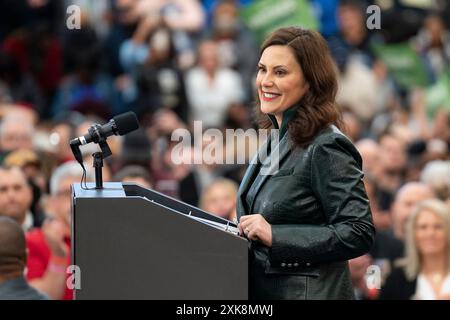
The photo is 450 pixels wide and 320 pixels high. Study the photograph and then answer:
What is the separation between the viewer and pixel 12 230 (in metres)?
5.86

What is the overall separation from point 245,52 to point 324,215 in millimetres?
10013

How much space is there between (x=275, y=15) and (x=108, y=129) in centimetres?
806

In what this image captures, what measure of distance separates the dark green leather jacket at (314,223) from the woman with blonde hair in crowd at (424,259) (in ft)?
12.5

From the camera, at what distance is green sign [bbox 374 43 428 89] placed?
14.2 metres

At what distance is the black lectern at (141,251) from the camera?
14.3ft

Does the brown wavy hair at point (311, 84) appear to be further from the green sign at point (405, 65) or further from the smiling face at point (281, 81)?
the green sign at point (405, 65)

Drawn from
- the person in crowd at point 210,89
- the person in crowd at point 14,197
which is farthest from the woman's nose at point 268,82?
the person in crowd at point 210,89

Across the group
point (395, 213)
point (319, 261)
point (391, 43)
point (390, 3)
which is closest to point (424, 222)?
point (395, 213)

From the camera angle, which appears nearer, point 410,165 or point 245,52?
point 410,165

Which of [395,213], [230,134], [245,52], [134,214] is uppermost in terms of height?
[245,52]

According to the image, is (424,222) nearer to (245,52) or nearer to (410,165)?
(410,165)

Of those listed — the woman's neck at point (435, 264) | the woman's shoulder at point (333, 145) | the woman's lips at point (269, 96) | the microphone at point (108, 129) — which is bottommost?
the woman's neck at point (435, 264)

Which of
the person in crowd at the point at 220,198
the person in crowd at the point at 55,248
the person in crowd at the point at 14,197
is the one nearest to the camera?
the person in crowd at the point at 55,248

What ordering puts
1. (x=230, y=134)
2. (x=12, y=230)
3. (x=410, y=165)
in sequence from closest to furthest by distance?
(x=12, y=230)
(x=230, y=134)
(x=410, y=165)
